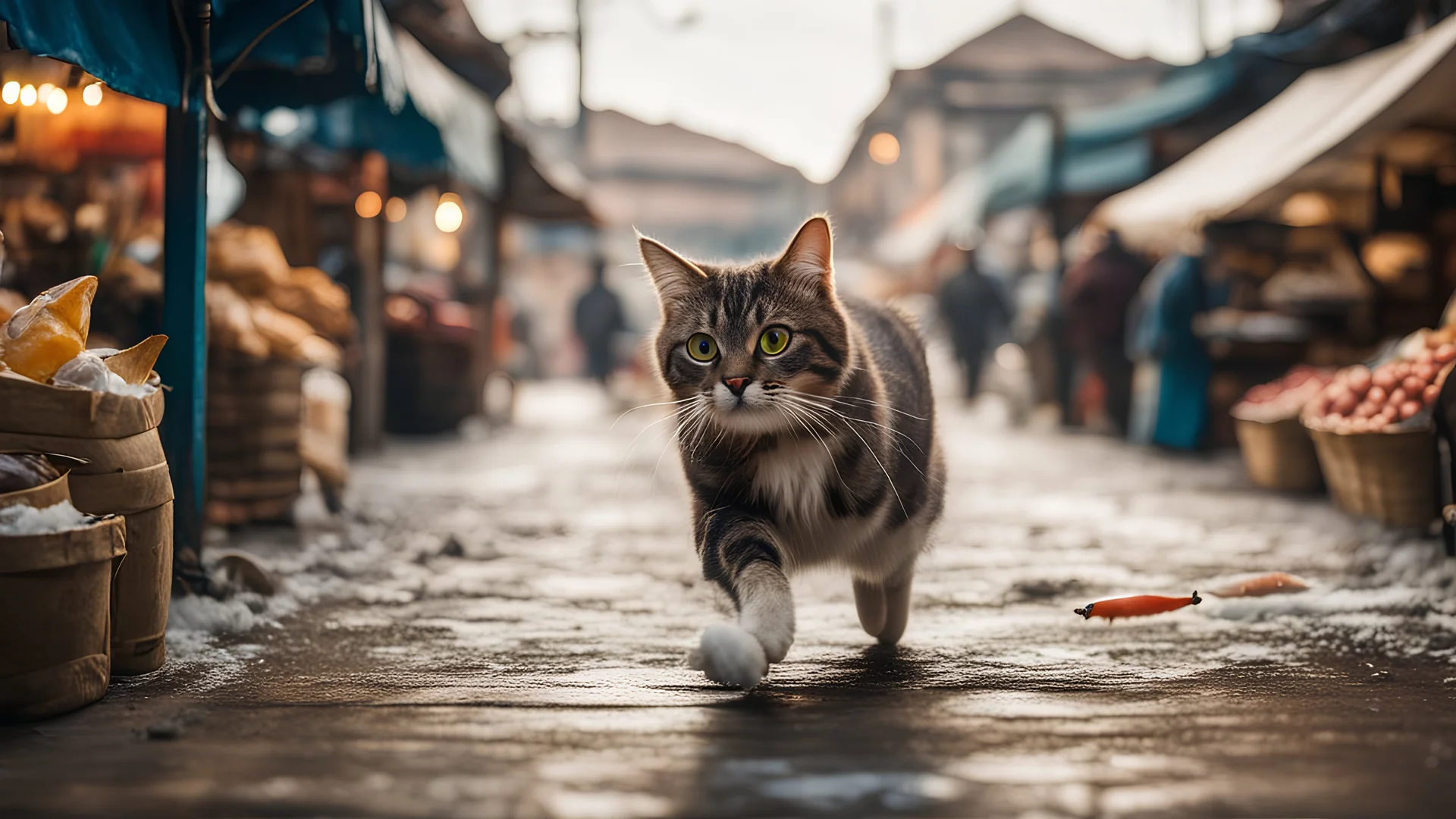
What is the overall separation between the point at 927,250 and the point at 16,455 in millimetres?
18397

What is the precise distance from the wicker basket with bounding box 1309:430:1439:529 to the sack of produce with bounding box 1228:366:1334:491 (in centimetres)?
153

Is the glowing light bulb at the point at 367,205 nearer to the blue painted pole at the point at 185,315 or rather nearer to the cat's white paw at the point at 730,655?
the blue painted pole at the point at 185,315

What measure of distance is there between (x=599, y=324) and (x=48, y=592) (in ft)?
48.0

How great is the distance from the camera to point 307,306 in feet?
23.6

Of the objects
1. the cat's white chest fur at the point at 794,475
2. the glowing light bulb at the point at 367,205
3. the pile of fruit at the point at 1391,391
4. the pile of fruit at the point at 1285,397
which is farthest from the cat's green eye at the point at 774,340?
the glowing light bulb at the point at 367,205

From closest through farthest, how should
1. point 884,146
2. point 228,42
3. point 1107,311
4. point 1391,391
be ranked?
1. point 228,42
2. point 1391,391
3. point 1107,311
4. point 884,146

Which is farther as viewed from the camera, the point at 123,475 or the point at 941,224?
the point at 941,224

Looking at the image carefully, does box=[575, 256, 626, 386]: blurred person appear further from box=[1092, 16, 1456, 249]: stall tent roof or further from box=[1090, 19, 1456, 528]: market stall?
box=[1090, 19, 1456, 528]: market stall

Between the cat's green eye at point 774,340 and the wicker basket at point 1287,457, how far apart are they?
561 centimetres

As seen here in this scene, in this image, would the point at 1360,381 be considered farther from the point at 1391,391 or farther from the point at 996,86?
the point at 996,86

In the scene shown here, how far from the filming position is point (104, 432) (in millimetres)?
3188

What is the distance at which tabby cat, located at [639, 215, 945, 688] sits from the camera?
318 cm

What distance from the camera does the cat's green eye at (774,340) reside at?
324 cm

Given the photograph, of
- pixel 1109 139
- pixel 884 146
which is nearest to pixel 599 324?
pixel 1109 139
